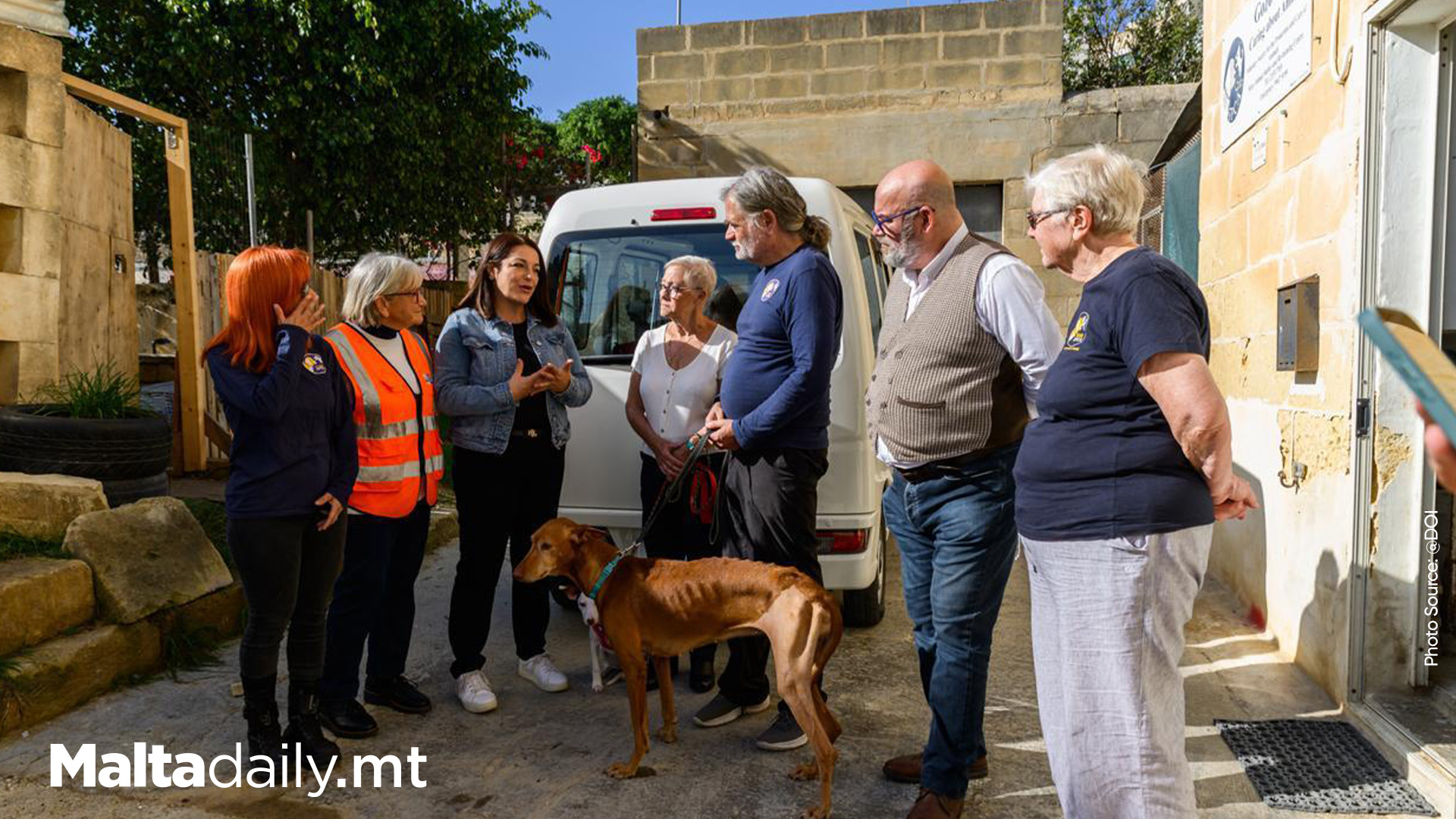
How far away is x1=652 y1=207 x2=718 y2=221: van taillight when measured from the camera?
4.59m

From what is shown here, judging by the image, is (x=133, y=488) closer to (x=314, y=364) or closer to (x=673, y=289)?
(x=314, y=364)

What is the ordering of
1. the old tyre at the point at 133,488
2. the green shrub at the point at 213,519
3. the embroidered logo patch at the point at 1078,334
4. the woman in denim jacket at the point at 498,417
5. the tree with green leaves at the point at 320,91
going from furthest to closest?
1. the tree with green leaves at the point at 320,91
2. the green shrub at the point at 213,519
3. the old tyre at the point at 133,488
4. the woman in denim jacket at the point at 498,417
5. the embroidered logo patch at the point at 1078,334

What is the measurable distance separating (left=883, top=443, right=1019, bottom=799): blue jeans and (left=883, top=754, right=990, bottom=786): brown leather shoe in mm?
295

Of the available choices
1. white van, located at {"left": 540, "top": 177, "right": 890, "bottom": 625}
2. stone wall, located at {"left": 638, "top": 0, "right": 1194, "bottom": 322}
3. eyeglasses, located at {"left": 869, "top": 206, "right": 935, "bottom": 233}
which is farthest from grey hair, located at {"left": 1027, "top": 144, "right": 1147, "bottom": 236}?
stone wall, located at {"left": 638, "top": 0, "right": 1194, "bottom": 322}

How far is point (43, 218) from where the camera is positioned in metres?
5.39

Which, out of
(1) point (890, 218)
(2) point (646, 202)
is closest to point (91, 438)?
(2) point (646, 202)

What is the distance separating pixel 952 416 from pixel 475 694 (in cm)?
228

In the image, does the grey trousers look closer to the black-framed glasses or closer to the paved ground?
the paved ground

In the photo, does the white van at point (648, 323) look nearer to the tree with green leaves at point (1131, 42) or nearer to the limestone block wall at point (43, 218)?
the limestone block wall at point (43, 218)

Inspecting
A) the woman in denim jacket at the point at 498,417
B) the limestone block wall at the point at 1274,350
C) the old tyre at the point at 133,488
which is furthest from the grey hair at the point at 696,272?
the old tyre at the point at 133,488

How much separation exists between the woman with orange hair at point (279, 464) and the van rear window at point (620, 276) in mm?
1485

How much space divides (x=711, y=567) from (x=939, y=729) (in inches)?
36.0

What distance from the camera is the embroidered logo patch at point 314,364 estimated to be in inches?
129

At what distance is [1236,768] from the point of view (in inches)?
133
